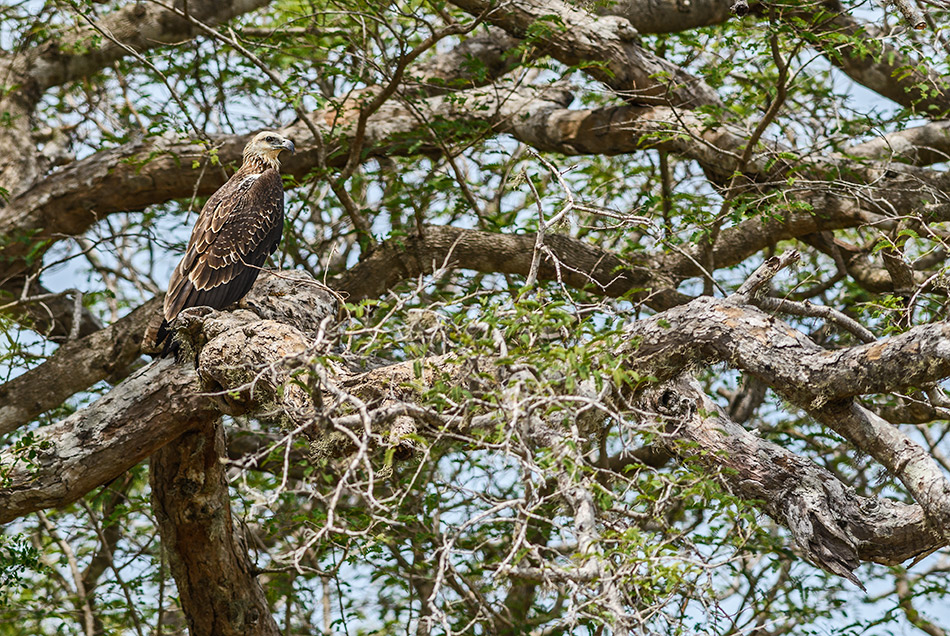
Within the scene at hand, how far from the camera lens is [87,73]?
6.87 meters

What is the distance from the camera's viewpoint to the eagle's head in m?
5.40

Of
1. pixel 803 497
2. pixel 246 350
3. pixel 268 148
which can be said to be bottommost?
pixel 803 497

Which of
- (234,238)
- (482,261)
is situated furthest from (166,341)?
(482,261)

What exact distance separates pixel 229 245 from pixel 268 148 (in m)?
0.96

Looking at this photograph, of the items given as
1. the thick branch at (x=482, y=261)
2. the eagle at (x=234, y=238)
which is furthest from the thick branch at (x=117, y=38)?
the thick branch at (x=482, y=261)

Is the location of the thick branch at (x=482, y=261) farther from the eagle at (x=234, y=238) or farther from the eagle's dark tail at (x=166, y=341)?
the eagle's dark tail at (x=166, y=341)

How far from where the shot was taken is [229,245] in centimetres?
469

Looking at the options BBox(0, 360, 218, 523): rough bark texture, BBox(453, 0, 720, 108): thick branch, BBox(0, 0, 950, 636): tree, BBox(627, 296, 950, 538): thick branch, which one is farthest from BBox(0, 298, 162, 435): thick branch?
BBox(627, 296, 950, 538): thick branch

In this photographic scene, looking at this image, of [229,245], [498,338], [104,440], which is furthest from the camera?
[229,245]

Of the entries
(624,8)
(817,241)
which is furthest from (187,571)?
(624,8)

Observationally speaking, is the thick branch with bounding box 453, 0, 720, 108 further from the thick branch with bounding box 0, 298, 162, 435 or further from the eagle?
the thick branch with bounding box 0, 298, 162, 435

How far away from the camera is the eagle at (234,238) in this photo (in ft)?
14.5

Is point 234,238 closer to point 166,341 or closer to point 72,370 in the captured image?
point 166,341

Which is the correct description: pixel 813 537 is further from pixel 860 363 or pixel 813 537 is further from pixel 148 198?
pixel 148 198
